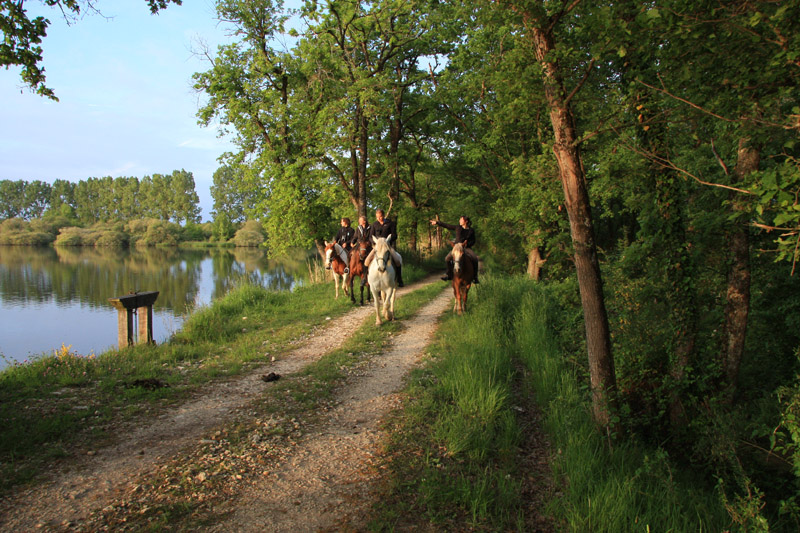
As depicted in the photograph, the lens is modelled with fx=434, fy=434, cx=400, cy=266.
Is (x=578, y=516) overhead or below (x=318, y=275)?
below

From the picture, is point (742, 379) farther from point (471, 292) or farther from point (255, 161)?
point (255, 161)

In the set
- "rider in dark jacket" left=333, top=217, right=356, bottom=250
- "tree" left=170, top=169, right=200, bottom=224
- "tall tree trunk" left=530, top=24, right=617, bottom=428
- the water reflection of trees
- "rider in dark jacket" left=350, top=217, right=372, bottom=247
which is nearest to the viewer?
"tall tree trunk" left=530, top=24, right=617, bottom=428

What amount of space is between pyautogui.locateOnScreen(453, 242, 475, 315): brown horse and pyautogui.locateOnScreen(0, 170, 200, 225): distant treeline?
8880cm

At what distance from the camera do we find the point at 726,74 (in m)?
4.04

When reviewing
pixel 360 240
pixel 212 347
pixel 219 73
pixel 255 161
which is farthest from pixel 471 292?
pixel 219 73

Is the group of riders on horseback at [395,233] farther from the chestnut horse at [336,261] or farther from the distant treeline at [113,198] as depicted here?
the distant treeline at [113,198]

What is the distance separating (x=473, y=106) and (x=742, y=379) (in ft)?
47.7

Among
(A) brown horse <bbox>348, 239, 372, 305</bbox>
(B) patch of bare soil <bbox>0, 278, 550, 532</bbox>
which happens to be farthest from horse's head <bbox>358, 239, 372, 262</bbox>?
(B) patch of bare soil <bbox>0, 278, 550, 532</bbox>

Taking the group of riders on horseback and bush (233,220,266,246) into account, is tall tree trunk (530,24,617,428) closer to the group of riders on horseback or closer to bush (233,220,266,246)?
the group of riders on horseback

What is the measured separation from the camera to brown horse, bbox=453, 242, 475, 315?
10586mm

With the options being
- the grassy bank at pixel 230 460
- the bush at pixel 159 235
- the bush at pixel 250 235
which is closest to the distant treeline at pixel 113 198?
the bush at pixel 159 235

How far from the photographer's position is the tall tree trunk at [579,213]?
4691 millimetres

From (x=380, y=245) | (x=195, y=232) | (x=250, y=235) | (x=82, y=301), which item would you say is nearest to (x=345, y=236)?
(x=380, y=245)

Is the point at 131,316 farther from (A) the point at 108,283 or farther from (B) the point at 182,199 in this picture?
(B) the point at 182,199
